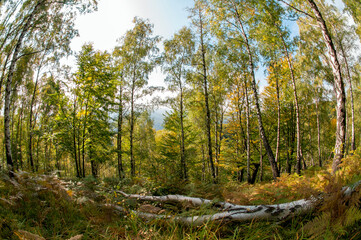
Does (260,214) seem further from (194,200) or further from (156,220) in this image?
(156,220)

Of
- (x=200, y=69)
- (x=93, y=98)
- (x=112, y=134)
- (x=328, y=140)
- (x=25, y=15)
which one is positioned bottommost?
(x=328, y=140)

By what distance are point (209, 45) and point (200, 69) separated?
2131 millimetres

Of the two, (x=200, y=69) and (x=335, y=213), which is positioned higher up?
(x=200, y=69)

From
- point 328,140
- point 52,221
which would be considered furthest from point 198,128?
point 328,140

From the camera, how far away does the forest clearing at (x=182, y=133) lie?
208 centimetres

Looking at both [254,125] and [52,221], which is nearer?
[52,221]

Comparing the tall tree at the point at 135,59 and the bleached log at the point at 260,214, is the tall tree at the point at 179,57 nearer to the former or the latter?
the tall tree at the point at 135,59

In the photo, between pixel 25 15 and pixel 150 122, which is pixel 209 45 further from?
pixel 150 122

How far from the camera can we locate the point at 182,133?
1281cm

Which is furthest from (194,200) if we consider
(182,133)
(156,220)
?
(182,133)

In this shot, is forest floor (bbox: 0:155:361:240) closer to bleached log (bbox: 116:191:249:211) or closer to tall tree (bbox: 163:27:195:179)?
bleached log (bbox: 116:191:249:211)

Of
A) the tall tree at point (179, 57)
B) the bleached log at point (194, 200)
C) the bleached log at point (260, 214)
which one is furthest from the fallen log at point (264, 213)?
the tall tree at point (179, 57)

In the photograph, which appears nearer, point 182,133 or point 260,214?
point 260,214

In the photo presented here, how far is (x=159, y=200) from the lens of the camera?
3205 mm
